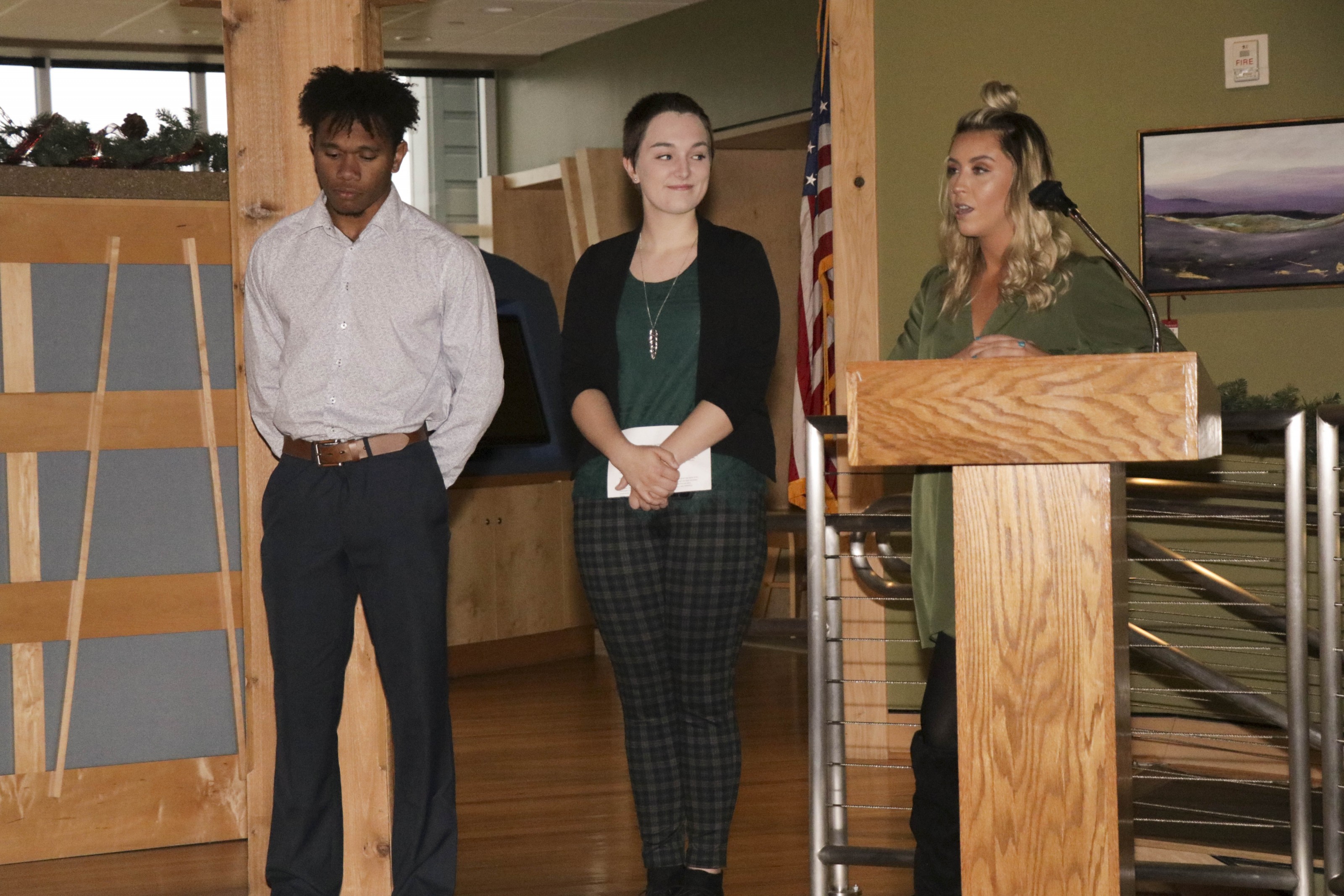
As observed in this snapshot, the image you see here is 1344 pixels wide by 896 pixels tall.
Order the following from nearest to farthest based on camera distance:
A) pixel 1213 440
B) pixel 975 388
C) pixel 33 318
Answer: pixel 975 388 → pixel 1213 440 → pixel 33 318

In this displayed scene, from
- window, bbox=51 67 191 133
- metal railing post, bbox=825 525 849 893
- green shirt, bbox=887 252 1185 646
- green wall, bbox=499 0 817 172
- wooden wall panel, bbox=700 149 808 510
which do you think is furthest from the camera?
window, bbox=51 67 191 133

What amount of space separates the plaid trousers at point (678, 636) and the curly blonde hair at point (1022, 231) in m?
0.60

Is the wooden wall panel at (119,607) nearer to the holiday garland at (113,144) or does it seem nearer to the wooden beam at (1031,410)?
the holiday garland at (113,144)

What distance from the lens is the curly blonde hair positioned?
2.23 meters

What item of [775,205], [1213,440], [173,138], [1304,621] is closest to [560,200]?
[775,205]

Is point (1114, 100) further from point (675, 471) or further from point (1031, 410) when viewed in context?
point (1031, 410)

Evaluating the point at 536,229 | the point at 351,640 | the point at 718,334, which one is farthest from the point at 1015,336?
the point at 536,229

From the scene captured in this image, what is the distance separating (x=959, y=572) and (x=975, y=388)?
0.22 metres

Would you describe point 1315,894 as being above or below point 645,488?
below

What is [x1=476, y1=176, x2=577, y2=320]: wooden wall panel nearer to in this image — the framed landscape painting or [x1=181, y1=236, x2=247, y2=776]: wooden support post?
the framed landscape painting

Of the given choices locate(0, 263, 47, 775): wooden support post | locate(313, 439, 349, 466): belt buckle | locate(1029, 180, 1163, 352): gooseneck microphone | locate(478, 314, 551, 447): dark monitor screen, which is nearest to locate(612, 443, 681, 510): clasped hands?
locate(313, 439, 349, 466): belt buckle

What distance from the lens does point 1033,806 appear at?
4.94 ft

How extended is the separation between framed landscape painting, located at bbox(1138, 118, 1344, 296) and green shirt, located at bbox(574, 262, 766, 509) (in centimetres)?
214

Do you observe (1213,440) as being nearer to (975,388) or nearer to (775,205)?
(975,388)
